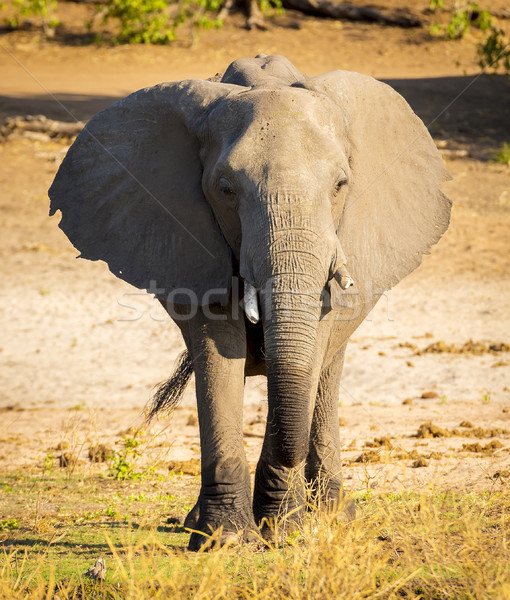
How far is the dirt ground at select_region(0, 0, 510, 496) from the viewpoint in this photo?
273 inches

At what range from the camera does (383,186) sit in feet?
16.4

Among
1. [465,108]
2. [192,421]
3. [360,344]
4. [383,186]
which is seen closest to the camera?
[383,186]

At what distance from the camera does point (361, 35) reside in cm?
2488

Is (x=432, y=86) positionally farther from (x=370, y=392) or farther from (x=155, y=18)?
(x=370, y=392)

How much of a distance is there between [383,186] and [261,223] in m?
1.20

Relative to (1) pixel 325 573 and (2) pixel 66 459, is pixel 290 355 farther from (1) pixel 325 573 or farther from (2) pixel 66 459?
(2) pixel 66 459

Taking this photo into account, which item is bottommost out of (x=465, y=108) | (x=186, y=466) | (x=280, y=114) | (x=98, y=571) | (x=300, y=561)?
(x=465, y=108)

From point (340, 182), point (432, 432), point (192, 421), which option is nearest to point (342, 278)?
point (340, 182)

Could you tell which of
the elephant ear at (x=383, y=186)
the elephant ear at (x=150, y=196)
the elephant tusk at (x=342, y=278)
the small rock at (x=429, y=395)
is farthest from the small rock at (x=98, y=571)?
the small rock at (x=429, y=395)

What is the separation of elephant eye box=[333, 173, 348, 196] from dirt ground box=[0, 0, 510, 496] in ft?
4.76

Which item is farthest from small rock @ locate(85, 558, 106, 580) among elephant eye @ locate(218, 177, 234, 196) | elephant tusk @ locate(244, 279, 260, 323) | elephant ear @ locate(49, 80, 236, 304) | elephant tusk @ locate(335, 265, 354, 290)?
elephant eye @ locate(218, 177, 234, 196)

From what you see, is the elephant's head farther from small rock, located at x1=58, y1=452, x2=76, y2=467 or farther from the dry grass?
small rock, located at x1=58, y1=452, x2=76, y2=467

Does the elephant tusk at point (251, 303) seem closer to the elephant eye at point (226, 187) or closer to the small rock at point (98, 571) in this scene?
the elephant eye at point (226, 187)

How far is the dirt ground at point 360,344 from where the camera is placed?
6.93 metres
